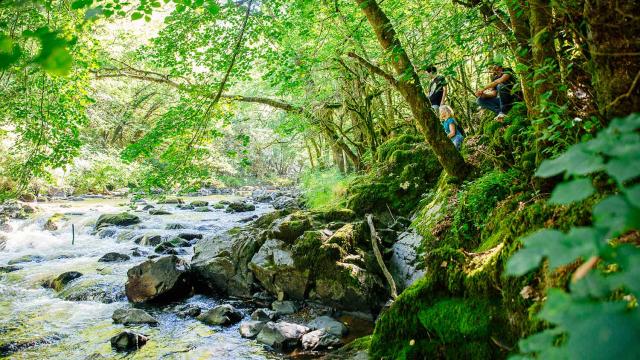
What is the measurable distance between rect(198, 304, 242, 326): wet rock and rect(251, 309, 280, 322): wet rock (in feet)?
0.93

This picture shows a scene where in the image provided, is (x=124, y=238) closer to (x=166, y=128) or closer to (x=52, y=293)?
(x=52, y=293)

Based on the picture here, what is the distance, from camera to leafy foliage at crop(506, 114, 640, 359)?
2.64 ft

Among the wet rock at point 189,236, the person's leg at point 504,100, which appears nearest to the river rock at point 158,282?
the wet rock at point 189,236

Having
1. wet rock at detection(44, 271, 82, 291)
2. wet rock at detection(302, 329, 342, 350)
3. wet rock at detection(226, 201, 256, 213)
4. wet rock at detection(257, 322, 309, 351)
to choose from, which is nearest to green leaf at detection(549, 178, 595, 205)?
wet rock at detection(302, 329, 342, 350)

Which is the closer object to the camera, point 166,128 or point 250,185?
point 166,128

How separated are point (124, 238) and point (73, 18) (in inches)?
315

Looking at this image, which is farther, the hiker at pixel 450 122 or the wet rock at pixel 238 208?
the wet rock at pixel 238 208

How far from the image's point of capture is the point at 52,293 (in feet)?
26.3

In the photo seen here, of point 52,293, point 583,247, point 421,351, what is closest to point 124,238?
point 52,293

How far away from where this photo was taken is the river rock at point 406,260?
601cm

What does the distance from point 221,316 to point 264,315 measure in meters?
0.66

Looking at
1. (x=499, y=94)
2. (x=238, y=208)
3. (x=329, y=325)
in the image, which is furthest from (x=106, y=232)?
(x=499, y=94)

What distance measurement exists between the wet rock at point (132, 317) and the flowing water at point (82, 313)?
106 millimetres

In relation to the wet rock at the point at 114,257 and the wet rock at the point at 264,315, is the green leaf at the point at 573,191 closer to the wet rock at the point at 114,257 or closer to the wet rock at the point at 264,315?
the wet rock at the point at 264,315
